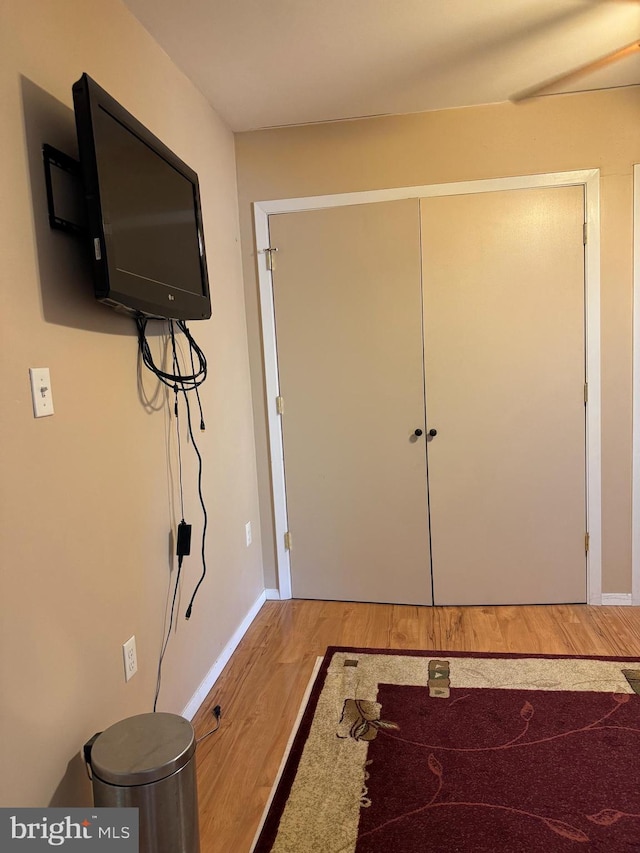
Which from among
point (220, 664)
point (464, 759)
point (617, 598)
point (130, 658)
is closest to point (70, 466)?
point (130, 658)

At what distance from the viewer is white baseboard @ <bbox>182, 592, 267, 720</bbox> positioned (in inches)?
83.4

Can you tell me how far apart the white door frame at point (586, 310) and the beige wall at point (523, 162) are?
4 centimetres

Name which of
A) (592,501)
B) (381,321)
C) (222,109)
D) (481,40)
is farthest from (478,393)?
(222,109)

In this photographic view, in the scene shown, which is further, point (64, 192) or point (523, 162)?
point (523, 162)

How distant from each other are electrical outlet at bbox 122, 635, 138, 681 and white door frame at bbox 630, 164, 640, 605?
7.96ft

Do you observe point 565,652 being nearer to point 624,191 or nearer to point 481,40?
point 624,191

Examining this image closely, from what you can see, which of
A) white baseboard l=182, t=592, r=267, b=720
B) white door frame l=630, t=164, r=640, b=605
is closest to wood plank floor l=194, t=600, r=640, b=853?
white baseboard l=182, t=592, r=267, b=720

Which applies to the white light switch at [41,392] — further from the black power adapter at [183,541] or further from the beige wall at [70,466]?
the black power adapter at [183,541]

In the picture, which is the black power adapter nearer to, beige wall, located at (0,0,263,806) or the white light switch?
beige wall, located at (0,0,263,806)

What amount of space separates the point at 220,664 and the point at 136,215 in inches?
72.5

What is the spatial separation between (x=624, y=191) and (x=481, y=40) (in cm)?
105

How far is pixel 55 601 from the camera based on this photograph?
1.34m

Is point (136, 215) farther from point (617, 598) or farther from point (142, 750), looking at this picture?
point (617, 598)

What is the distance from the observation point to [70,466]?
143cm
